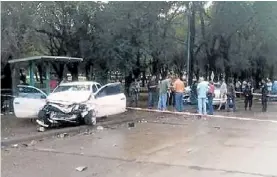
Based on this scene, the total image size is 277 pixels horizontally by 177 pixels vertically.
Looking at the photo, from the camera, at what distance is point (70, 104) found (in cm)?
1490

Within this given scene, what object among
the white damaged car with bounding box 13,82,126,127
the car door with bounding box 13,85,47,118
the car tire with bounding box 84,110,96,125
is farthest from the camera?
the car door with bounding box 13,85,47,118

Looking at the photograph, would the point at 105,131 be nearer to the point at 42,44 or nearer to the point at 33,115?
the point at 33,115

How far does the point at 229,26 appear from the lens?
32.0 metres

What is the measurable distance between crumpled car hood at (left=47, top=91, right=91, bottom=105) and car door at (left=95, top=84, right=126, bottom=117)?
55cm

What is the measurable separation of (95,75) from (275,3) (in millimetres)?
12295

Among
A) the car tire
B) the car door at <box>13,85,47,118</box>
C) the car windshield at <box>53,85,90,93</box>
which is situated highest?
the car windshield at <box>53,85,90,93</box>

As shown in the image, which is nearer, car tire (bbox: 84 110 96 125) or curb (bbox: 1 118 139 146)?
curb (bbox: 1 118 139 146)

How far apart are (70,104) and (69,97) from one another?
19.2 inches

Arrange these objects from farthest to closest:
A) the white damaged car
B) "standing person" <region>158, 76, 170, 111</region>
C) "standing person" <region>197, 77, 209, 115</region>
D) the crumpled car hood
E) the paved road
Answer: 1. "standing person" <region>158, 76, 170, 111</region>
2. "standing person" <region>197, 77, 209, 115</region>
3. the crumpled car hood
4. the white damaged car
5. the paved road

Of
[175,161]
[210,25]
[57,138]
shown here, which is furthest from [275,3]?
[175,161]

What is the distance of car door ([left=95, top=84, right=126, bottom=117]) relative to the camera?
1614 cm

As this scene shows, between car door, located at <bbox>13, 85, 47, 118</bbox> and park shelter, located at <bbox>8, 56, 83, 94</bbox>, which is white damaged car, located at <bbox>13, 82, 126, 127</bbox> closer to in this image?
car door, located at <bbox>13, 85, 47, 118</bbox>

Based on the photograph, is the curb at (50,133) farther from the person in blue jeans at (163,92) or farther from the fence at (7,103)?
the fence at (7,103)

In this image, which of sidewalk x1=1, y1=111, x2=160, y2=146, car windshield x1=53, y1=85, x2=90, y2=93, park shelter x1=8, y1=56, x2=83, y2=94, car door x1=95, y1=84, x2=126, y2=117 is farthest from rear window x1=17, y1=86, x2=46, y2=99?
park shelter x1=8, y1=56, x2=83, y2=94
